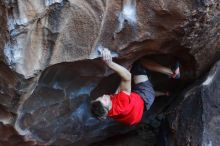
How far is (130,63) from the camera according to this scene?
2801 millimetres

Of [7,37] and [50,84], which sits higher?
[7,37]

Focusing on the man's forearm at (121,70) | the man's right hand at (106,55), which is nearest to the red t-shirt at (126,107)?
the man's forearm at (121,70)

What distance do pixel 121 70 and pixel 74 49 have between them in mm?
343

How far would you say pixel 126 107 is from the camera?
270 centimetres

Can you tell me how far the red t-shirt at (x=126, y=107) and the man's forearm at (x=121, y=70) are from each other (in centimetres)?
12

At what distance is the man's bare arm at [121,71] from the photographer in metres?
2.50

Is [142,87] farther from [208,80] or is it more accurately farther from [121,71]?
[208,80]

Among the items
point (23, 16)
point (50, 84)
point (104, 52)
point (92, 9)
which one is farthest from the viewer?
point (50, 84)

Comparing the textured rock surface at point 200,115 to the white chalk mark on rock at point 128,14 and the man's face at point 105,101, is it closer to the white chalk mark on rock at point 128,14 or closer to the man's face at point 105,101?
the man's face at point 105,101

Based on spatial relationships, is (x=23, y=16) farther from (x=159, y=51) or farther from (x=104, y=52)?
(x=159, y=51)

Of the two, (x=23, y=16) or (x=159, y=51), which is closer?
(x=23, y=16)

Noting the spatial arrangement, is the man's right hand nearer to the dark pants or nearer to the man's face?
the man's face

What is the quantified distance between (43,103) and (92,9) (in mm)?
723

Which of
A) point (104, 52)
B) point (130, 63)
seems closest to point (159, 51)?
point (130, 63)
